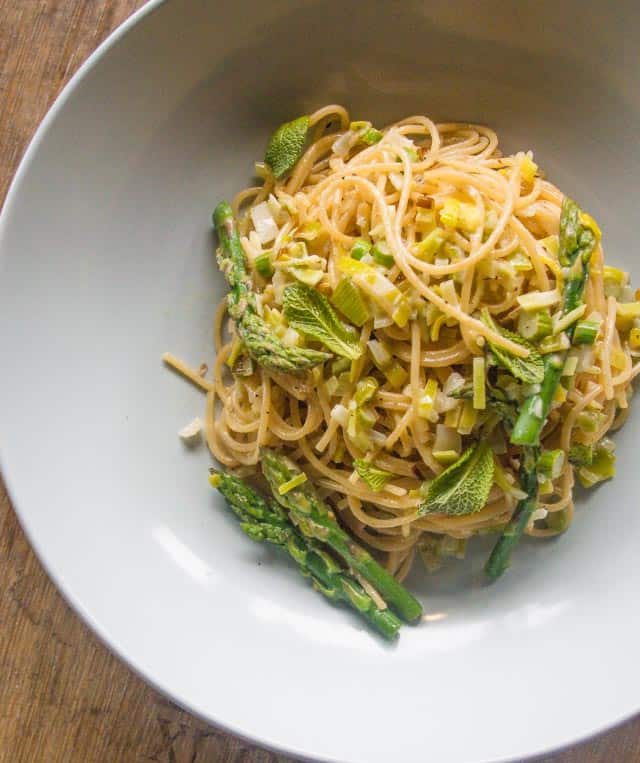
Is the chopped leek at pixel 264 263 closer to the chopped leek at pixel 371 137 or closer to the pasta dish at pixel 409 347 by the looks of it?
the pasta dish at pixel 409 347

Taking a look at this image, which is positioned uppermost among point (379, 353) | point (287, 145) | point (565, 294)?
point (287, 145)

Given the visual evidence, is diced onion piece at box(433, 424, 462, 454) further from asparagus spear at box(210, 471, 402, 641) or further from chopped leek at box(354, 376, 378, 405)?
asparagus spear at box(210, 471, 402, 641)

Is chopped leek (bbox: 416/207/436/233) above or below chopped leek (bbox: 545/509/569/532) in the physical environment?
above

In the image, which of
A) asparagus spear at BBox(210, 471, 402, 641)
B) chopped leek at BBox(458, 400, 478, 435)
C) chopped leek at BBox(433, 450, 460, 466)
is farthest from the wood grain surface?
chopped leek at BBox(458, 400, 478, 435)

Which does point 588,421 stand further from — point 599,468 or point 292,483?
point 292,483

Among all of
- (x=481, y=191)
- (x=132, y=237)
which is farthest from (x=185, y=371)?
(x=481, y=191)

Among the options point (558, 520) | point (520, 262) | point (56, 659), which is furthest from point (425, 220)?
point (56, 659)

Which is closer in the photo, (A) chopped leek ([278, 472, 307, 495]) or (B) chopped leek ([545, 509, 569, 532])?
(A) chopped leek ([278, 472, 307, 495])

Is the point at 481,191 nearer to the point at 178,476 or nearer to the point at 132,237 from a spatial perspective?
the point at 132,237
